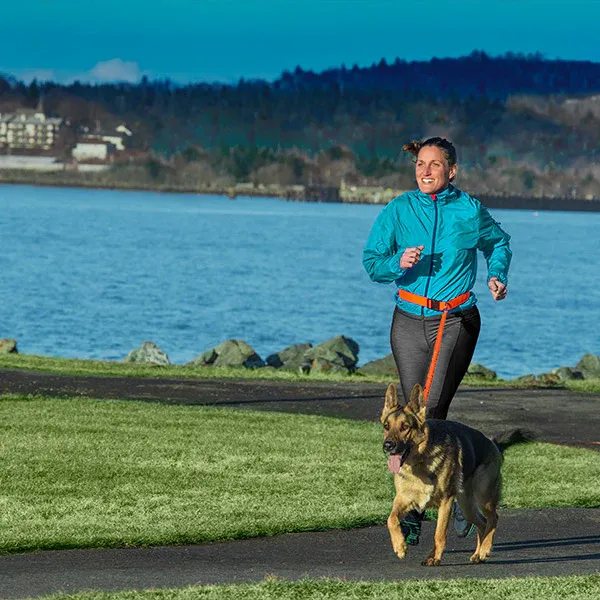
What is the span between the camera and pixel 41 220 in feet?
550

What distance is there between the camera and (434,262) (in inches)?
320

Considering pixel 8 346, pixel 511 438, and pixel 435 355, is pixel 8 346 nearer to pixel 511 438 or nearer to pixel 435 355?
pixel 511 438

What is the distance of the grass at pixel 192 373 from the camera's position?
21.5 m

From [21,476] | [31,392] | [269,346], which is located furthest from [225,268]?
[21,476]

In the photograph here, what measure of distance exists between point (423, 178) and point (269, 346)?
4689cm

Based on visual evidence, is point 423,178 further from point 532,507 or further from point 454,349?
point 532,507

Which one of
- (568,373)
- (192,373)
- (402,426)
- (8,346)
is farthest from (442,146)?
(568,373)

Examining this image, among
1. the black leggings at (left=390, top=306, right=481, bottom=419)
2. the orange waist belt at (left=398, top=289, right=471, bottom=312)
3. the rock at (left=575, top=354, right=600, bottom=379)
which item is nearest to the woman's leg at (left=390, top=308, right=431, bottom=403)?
the black leggings at (left=390, top=306, right=481, bottom=419)

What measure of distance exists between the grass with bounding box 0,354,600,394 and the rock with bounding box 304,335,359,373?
2.35m

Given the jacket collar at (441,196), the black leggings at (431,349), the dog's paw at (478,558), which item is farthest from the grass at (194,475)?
the jacket collar at (441,196)

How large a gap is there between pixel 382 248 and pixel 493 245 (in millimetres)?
670

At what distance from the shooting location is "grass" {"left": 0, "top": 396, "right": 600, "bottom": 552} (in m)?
9.45

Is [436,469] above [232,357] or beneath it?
Result: above

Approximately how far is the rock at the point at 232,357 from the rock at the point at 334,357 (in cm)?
119
